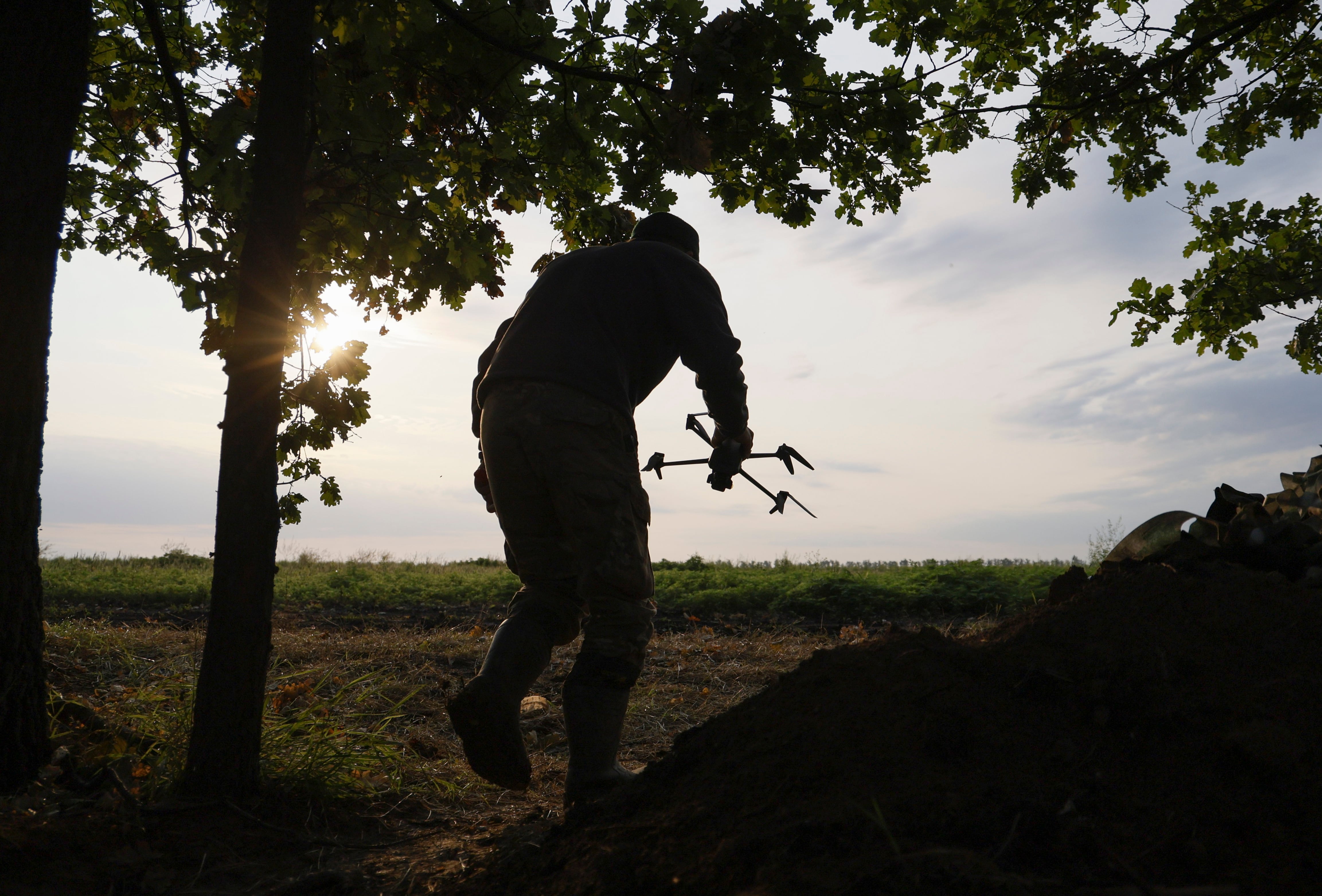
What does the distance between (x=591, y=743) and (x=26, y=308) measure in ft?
9.16

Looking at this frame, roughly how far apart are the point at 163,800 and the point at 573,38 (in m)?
4.30

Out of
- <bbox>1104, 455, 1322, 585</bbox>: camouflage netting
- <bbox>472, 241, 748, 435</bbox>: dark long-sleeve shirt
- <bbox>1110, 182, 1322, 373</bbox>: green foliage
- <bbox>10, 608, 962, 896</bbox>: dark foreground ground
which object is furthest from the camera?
<bbox>1110, 182, 1322, 373</bbox>: green foliage

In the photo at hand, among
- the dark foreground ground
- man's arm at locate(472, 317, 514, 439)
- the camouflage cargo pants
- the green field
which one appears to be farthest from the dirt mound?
the green field

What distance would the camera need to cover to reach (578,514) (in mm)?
3088

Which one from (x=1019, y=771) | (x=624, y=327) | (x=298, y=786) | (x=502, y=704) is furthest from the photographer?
(x=624, y=327)

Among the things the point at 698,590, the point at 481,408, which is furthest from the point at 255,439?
the point at 698,590

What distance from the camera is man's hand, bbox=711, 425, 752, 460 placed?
3.54 metres

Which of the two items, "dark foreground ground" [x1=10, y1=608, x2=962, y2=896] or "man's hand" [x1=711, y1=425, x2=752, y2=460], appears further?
"man's hand" [x1=711, y1=425, x2=752, y2=460]

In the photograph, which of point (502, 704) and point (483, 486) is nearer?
point (502, 704)

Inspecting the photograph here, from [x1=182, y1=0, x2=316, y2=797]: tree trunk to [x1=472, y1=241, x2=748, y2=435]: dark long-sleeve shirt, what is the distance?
0.90m

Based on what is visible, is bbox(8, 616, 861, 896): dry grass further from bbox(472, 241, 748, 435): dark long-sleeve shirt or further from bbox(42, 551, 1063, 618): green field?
bbox(42, 551, 1063, 618): green field

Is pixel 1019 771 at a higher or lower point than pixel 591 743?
higher

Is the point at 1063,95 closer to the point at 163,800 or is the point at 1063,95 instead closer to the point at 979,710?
the point at 979,710

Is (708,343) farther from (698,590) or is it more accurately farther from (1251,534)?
(698,590)
